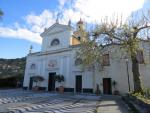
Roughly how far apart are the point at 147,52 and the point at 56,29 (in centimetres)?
1572

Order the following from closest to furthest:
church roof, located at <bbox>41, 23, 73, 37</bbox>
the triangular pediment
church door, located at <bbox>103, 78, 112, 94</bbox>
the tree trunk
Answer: the tree trunk < church door, located at <bbox>103, 78, 112, 94</bbox> < church roof, located at <bbox>41, 23, 73, 37</bbox> < the triangular pediment

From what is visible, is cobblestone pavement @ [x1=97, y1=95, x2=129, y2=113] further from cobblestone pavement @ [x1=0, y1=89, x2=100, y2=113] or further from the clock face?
the clock face

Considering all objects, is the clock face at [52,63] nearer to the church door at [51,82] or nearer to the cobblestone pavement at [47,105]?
the church door at [51,82]

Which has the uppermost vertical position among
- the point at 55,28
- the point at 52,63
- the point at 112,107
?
the point at 55,28

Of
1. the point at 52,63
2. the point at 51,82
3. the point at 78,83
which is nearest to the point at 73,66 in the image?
the point at 78,83

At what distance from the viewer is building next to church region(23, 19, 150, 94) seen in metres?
21.9

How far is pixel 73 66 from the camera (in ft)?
87.7

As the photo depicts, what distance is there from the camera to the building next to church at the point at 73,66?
72.0 ft

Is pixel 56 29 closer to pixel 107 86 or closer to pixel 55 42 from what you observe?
pixel 55 42

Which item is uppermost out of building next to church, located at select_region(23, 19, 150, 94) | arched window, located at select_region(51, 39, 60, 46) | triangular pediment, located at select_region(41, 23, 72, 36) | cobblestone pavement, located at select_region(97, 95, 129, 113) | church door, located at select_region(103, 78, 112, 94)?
triangular pediment, located at select_region(41, 23, 72, 36)

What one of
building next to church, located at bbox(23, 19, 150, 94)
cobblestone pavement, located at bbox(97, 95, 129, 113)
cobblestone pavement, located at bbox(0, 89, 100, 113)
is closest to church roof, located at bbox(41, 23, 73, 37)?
building next to church, located at bbox(23, 19, 150, 94)

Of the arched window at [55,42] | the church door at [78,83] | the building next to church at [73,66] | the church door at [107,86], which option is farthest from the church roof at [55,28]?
the church door at [107,86]

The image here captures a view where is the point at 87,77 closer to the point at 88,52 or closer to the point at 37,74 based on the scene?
the point at 88,52

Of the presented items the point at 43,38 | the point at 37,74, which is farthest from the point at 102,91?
the point at 43,38
